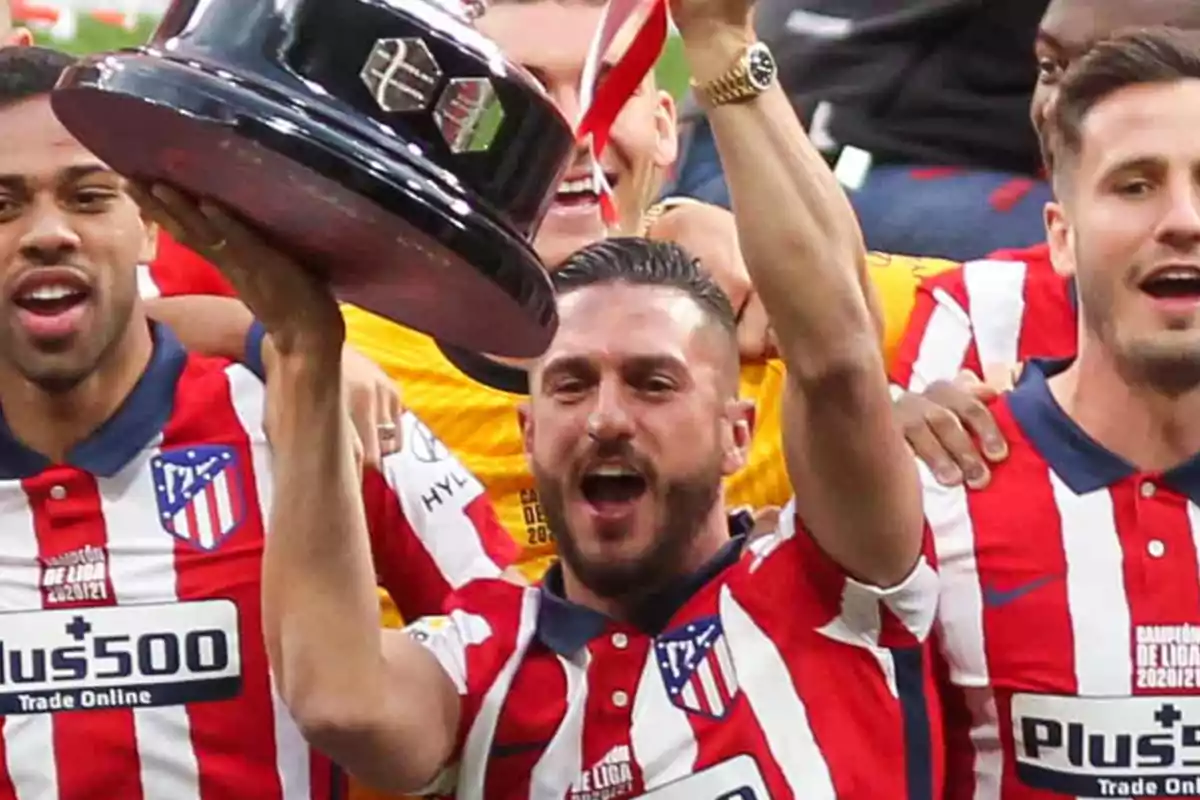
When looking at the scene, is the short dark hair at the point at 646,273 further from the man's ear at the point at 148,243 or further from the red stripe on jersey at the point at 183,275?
the red stripe on jersey at the point at 183,275

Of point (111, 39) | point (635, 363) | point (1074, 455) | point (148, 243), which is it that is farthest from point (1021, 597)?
point (111, 39)

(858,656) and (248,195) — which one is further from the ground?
(248,195)

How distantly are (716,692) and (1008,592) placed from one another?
0.24 meters

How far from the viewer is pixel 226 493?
2.00 metres

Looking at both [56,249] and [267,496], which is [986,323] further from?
[56,249]

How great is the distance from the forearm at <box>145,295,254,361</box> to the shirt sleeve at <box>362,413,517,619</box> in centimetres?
20

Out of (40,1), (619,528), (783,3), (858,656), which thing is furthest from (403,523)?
(40,1)

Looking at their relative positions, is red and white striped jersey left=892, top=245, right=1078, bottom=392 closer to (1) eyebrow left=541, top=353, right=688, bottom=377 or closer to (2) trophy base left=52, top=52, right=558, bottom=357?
(1) eyebrow left=541, top=353, right=688, bottom=377

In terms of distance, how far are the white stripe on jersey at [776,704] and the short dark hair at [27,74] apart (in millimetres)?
739

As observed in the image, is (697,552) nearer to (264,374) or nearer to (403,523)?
(403,523)

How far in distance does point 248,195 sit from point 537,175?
0.64 feet

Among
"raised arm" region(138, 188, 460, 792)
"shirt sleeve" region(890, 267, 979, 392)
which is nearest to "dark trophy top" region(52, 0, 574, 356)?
"raised arm" region(138, 188, 460, 792)

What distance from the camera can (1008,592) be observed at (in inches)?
71.5

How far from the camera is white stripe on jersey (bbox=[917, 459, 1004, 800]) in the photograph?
181 cm
